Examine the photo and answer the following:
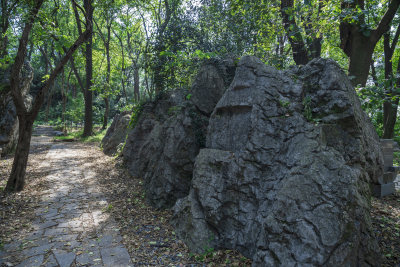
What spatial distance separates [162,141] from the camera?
6164 millimetres

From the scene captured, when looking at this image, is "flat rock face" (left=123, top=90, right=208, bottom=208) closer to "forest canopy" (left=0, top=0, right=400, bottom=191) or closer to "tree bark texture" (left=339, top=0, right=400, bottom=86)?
"forest canopy" (left=0, top=0, right=400, bottom=191)

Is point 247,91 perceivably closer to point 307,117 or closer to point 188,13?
point 307,117

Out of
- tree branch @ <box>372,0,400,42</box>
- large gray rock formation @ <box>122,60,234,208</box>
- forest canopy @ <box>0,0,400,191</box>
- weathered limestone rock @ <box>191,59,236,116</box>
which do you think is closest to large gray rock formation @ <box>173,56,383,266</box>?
large gray rock formation @ <box>122,60,234,208</box>

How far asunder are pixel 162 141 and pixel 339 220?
441cm

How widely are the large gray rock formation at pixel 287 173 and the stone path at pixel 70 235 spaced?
1.15 metres

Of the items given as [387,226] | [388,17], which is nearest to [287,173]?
[387,226]

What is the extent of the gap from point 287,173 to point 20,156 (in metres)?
6.03

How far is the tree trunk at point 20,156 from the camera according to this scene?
19.3ft

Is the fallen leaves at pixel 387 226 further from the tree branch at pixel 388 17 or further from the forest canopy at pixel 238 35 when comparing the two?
the tree branch at pixel 388 17

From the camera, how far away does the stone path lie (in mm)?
3418

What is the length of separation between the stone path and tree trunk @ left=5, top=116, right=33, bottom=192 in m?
0.74

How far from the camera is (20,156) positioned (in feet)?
19.4

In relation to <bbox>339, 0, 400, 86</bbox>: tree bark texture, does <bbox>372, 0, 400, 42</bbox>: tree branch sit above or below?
above

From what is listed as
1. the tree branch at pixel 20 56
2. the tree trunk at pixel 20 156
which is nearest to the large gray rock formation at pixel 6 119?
the tree trunk at pixel 20 156
